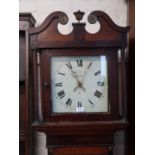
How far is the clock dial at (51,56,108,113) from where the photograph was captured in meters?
1.16

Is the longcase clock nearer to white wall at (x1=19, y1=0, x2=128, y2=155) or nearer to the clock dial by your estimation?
the clock dial

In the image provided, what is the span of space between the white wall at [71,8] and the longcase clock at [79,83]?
29 cm

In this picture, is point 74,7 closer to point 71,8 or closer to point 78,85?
point 71,8

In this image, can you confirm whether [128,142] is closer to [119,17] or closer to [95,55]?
[95,55]

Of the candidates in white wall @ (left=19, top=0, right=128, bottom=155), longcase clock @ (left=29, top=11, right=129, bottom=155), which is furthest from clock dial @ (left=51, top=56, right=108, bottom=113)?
white wall @ (left=19, top=0, right=128, bottom=155)

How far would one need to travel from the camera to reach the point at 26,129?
49.1 inches

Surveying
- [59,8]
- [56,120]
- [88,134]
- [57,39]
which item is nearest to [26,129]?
[56,120]

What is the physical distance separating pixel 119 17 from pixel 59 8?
325mm

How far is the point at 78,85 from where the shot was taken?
1.17 meters

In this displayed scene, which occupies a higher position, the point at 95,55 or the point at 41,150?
the point at 95,55

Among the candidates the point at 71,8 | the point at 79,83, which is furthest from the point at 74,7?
the point at 79,83

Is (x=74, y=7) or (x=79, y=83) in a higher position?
(x=74, y=7)

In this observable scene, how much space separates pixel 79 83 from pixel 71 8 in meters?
0.49

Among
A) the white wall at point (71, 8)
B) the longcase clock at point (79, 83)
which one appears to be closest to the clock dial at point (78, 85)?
the longcase clock at point (79, 83)
